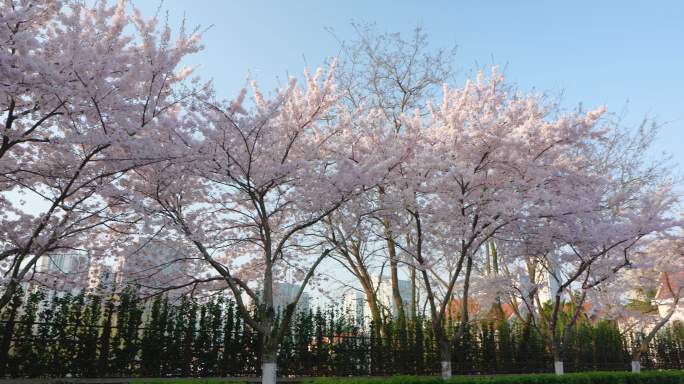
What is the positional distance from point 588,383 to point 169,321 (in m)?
10.6

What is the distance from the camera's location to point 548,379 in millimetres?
11578

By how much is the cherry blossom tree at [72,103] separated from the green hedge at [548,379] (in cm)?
486

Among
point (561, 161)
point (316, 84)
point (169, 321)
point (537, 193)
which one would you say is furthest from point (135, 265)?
point (561, 161)

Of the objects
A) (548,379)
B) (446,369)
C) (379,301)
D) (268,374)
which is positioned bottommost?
(548,379)

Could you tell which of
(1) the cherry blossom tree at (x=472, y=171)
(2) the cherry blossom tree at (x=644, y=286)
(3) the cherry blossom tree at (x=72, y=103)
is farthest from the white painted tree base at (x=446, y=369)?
(2) the cherry blossom tree at (x=644, y=286)

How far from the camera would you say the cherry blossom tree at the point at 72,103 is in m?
6.56

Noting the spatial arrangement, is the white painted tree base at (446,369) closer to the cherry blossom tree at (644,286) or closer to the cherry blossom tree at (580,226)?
the cherry blossom tree at (580,226)

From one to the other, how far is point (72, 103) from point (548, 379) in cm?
1146

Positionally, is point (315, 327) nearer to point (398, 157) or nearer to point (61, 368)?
point (398, 157)

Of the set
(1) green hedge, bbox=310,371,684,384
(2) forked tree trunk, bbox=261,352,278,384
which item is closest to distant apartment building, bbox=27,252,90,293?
(2) forked tree trunk, bbox=261,352,278,384

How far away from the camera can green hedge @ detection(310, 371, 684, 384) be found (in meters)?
9.07

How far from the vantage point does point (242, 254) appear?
1224cm

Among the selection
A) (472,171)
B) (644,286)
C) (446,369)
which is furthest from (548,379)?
(644,286)

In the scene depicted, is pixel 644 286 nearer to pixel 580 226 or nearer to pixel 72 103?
pixel 580 226
